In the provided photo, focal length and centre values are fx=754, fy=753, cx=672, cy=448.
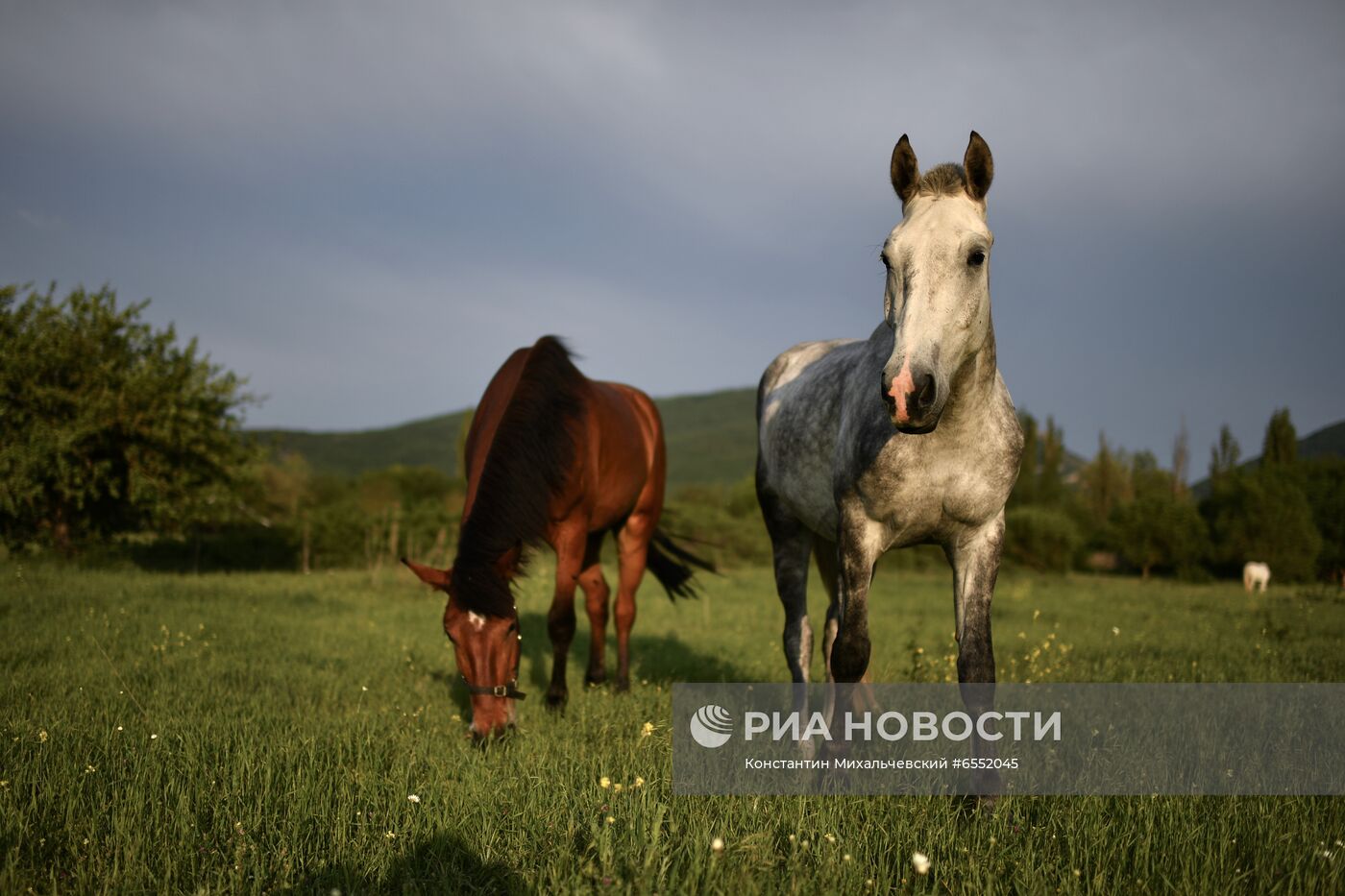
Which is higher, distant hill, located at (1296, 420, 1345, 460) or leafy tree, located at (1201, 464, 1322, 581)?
distant hill, located at (1296, 420, 1345, 460)

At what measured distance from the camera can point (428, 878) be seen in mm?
2457

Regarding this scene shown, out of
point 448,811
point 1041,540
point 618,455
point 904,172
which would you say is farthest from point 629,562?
point 1041,540

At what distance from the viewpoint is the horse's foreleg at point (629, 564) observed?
6918 millimetres

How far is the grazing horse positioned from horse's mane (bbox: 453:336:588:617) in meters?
1.83

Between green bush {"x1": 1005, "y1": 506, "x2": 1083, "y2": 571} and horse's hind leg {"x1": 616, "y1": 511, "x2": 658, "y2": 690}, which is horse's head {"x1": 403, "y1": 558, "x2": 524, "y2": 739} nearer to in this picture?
horse's hind leg {"x1": 616, "y1": 511, "x2": 658, "y2": 690}

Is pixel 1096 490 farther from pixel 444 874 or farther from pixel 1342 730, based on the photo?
pixel 444 874

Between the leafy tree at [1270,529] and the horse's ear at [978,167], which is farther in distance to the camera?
the leafy tree at [1270,529]

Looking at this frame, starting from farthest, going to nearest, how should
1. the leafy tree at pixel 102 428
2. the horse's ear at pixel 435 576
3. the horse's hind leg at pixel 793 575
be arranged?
the leafy tree at pixel 102 428 < the horse's hind leg at pixel 793 575 < the horse's ear at pixel 435 576

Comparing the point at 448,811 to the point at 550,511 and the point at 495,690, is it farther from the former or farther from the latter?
the point at 550,511

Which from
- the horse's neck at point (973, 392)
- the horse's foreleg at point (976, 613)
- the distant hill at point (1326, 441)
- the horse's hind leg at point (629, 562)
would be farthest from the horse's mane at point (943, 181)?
the distant hill at point (1326, 441)

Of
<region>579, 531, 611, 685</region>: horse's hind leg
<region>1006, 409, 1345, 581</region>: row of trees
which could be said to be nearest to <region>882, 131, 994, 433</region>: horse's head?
<region>579, 531, 611, 685</region>: horse's hind leg

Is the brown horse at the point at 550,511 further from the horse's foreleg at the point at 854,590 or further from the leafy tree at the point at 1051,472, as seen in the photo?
the leafy tree at the point at 1051,472

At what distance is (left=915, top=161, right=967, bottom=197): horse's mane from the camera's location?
10.5ft

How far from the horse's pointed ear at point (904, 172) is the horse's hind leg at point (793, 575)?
2.31 metres
